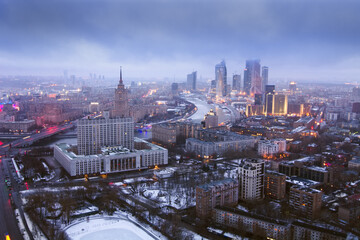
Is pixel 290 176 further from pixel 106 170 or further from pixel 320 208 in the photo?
pixel 106 170

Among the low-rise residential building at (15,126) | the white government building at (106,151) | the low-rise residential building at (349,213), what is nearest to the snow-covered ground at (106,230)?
the white government building at (106,151)

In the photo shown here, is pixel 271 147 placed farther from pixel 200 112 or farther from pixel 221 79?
pixel 221 79

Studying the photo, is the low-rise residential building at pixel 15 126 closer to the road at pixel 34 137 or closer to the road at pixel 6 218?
the road at pixel 34 137

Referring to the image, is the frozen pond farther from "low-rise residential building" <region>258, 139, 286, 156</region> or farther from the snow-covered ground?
the snow-covered ground

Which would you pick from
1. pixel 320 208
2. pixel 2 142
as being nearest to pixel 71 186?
pixel 320 208

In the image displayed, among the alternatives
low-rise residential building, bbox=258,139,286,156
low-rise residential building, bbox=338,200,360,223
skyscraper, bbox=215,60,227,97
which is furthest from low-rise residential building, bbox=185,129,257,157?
skyscraper, bbox=215,60,227,97

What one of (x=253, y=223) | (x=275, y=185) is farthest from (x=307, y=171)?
(x=253, y=223)
